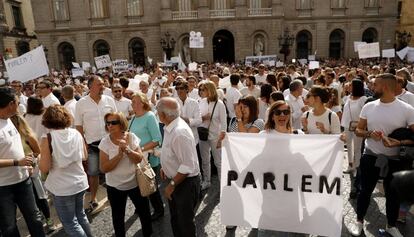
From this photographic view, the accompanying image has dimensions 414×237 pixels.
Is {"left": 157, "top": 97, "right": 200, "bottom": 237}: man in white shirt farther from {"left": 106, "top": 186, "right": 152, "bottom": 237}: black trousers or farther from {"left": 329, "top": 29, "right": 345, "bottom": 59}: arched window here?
{"left": 329, "top": 29, "right": 345, "bottom": 59}: arched window

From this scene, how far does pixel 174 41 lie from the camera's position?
100 feet

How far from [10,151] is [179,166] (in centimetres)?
166

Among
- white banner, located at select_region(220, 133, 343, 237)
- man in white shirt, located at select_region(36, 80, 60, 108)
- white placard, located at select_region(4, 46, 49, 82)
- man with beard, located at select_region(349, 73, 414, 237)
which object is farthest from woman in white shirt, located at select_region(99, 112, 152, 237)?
white placard, located at select_region(4, 46, 49, 82)

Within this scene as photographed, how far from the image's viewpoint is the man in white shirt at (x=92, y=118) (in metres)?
4.77

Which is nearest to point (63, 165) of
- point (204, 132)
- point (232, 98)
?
point (204, 132)

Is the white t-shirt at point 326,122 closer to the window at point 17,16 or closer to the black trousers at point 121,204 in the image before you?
the black trousers at point 121,204

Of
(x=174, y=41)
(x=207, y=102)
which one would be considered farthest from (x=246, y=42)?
(x=207, y=102)

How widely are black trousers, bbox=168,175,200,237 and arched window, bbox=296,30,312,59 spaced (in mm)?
32474

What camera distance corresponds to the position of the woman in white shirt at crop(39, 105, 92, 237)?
3.18 metres

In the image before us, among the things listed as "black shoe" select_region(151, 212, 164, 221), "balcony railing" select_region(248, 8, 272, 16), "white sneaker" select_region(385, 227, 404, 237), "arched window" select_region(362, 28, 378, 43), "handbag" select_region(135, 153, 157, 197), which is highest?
"balcony railing" select_region(248, 8, 272, 16)

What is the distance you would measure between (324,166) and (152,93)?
545 cm

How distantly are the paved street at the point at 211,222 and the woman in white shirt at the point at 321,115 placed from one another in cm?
121

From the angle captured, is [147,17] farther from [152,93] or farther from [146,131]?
[146,131]

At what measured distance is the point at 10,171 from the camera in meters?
3.26
